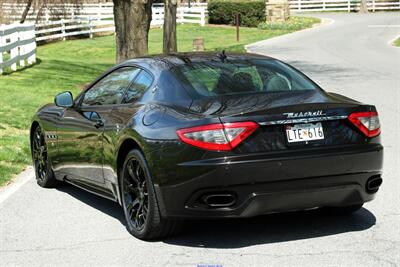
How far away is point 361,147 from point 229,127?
1.12m

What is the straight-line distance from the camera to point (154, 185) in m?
6.05

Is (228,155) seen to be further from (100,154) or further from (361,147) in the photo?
(100,154)

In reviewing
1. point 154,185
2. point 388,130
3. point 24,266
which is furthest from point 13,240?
point 388,130

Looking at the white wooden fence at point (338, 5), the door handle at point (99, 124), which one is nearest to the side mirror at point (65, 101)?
the door handle at point (99, 124)

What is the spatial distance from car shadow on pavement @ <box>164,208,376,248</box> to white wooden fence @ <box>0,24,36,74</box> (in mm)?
16475

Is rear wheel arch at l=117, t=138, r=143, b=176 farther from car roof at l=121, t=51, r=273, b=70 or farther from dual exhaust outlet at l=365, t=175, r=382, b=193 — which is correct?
dual exhaust outlet at l=365, t=175, r=382, b=193

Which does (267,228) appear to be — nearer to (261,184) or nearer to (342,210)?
(342,210)

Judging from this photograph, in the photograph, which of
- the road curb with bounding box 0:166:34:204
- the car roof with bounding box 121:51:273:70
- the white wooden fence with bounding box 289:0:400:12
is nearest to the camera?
the car roof with bounding box 121:51:273:70

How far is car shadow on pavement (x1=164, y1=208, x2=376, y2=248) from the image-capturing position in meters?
6.24

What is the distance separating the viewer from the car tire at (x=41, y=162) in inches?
345

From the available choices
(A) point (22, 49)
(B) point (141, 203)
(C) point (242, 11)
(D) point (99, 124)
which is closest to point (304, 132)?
(B) point (141, 203)

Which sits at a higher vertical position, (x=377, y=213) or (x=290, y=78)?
(x=290, y=78)

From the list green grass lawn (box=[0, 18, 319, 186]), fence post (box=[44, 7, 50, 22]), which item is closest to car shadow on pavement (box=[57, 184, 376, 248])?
green grass lawn (box=[0, 18, 319, 186])

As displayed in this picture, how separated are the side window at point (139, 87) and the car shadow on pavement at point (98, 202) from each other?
1.12 meters
